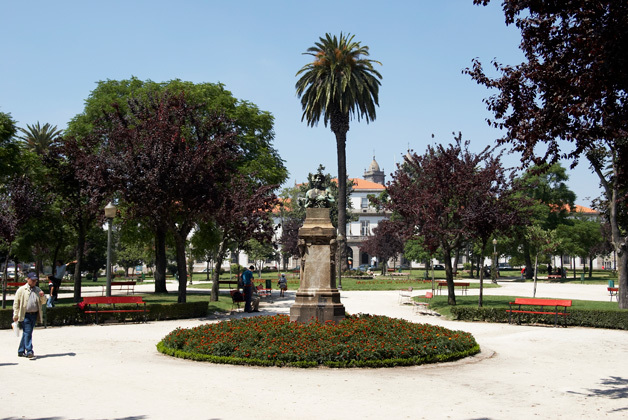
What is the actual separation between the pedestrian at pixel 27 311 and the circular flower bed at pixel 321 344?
2.64m

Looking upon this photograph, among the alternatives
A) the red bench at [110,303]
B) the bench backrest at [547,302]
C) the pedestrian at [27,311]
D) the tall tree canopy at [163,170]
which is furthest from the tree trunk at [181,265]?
the bench backrest at [547,302]

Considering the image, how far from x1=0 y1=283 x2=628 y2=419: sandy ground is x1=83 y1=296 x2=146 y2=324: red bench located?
13.8 ft

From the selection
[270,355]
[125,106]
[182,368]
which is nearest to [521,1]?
[270,355]

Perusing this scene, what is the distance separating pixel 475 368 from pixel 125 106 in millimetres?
24760

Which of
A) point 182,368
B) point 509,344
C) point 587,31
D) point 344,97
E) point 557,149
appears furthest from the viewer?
point 344,97

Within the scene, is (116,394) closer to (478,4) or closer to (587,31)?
(478,4)

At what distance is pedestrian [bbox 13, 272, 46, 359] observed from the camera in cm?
1191

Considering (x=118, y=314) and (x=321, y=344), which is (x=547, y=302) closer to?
(x=321, y=344)

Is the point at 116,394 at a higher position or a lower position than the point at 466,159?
lower

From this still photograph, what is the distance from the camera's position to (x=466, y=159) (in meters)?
24.0

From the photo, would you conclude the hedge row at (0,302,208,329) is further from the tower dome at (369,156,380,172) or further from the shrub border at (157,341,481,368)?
the tower dome at (369,156,380,172)

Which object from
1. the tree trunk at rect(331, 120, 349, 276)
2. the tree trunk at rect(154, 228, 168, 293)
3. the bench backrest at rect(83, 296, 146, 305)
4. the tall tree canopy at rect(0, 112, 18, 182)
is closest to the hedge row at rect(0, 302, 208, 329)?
the bench backrest at rect(83, 296, 146, 305)

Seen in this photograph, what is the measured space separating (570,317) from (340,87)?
26.5 metres

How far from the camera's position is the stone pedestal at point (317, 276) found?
49.0 feet
